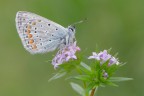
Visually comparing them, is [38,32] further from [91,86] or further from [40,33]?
[91,86]

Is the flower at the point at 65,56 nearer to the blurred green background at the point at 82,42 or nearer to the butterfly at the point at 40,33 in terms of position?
the butterfly at the point at 40,33

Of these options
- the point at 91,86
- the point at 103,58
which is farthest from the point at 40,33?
the point at 91,86

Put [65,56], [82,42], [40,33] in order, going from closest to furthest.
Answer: [65,56] → [40,33] → [82,42]

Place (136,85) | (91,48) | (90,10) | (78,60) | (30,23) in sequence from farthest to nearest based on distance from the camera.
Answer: (90,10) < (91,48) < (136,85) < (30,23) < (78,60)

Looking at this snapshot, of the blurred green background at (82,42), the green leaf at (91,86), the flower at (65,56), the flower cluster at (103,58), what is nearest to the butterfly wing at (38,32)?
the flower at (65,56)

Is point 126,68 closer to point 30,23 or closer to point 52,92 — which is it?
point 52,92

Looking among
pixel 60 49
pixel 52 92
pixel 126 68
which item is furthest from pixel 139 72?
pixel 60 49

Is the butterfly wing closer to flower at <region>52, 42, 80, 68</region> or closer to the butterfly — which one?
the butterfly
